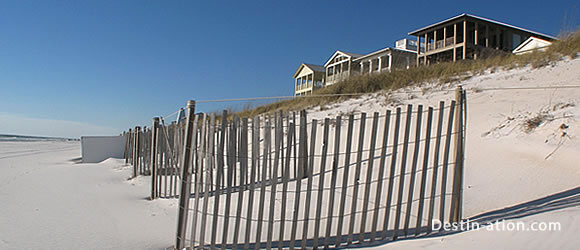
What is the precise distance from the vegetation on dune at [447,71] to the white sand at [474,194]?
2929 millimetres

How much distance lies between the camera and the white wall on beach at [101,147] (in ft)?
43.8

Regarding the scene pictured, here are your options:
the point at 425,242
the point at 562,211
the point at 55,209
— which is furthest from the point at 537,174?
the point at 55,209

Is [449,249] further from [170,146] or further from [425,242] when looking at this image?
[170,146]

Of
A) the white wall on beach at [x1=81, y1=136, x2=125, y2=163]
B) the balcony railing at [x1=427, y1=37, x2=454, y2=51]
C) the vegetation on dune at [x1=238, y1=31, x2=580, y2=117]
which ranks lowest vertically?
the white wall on beach at [x1=81, y1=136, x2=125, y2=163]

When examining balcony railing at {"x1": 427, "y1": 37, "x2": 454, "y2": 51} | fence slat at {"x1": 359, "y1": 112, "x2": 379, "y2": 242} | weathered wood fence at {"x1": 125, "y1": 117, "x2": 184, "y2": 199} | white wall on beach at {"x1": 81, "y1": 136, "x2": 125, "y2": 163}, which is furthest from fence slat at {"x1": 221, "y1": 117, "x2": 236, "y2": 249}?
balcony railing at {"x1": 427, "y1": 37, "x2": 454, "y2": 51}

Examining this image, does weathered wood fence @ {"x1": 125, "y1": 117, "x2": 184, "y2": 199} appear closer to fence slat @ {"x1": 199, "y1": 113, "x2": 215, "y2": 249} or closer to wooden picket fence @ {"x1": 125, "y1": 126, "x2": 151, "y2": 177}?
wooden picket fence @ {"x1": 125, "y1": 126, "x2": 151, "y2": 177}

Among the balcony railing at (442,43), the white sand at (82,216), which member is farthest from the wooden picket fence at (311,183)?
the balcony railing at (442,43)

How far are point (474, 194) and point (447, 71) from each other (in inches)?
380

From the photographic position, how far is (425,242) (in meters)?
3.22

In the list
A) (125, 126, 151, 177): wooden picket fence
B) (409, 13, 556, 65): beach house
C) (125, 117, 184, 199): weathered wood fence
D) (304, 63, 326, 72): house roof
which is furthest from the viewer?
(304, 63, 326, 72): house roof

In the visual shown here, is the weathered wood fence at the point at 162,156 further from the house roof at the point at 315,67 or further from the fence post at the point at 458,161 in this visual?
the house roof at the point at 315,67

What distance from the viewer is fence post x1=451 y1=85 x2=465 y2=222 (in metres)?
3.67

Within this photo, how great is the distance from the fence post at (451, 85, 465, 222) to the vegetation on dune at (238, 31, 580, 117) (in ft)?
30.3

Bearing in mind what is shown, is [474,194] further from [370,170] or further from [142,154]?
[142,154]
